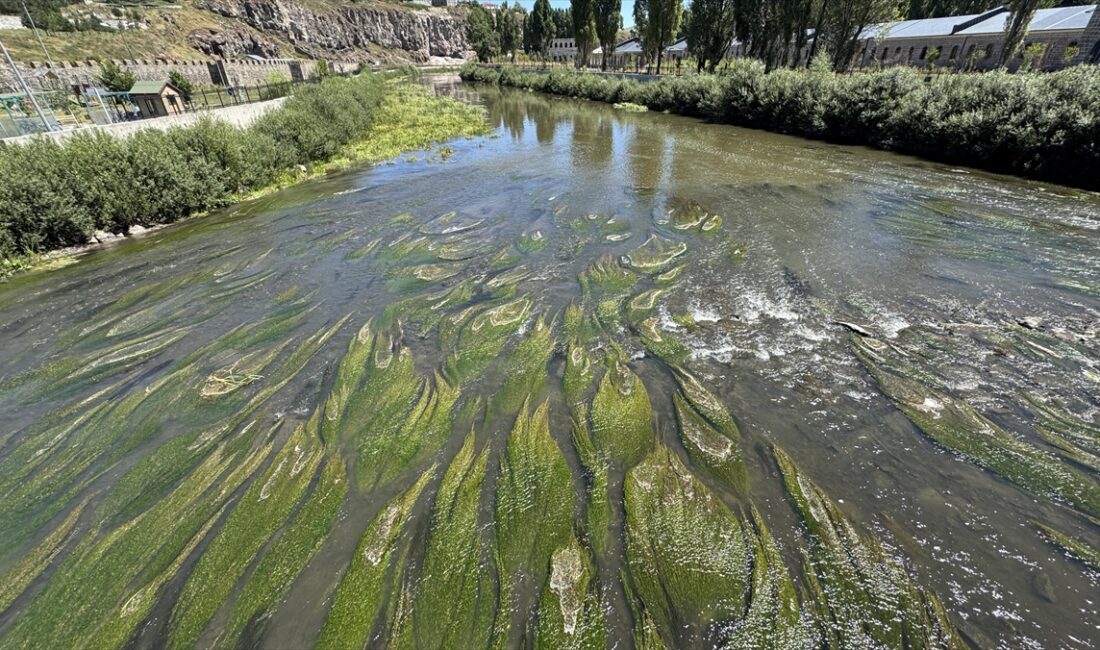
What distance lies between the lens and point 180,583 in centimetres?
359

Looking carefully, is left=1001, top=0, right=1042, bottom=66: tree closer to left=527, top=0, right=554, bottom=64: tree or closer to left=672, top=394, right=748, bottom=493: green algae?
left=672, top=394, right=748, bottom=493: green algae

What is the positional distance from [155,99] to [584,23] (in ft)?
191

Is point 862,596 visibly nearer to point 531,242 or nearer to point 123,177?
point 531,242

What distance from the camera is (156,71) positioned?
42.7 meters

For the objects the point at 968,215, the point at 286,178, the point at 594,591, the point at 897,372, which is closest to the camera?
the point at 594,591

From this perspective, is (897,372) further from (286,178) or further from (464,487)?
(286,178)

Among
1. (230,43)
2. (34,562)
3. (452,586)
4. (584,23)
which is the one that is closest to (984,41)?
→ (584,23)

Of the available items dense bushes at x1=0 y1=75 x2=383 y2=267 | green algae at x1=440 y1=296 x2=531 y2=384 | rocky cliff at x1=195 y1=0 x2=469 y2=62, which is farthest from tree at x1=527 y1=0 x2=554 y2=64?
green algae at x1=440 y1=296 x2=531 y2=384

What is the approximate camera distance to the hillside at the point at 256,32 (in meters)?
47.4

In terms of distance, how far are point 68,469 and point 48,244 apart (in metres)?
9.29

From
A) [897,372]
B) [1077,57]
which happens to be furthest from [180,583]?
[1077,57]

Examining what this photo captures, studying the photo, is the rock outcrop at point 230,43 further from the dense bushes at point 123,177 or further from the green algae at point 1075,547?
the green algae at point 1075,547

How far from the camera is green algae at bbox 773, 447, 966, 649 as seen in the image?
310cm

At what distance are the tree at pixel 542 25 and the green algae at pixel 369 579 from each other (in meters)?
94.5
